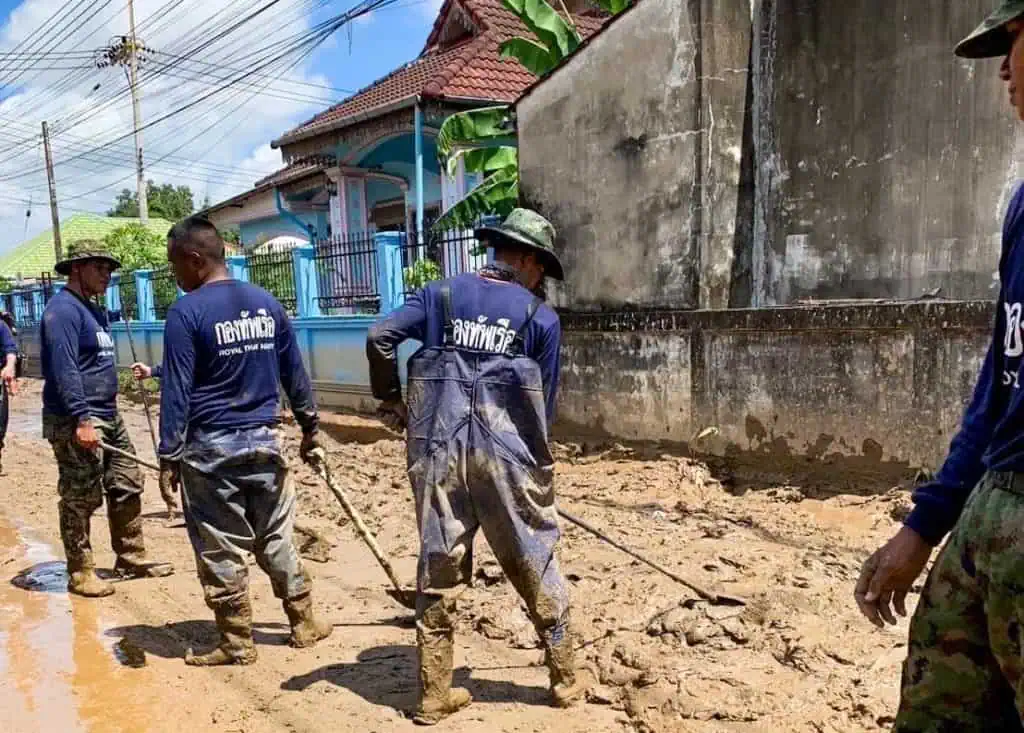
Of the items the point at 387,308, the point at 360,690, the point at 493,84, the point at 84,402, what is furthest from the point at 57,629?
the point at 493,84

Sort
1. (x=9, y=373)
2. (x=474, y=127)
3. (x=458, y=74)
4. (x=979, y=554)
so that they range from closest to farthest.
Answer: (x=979, y=554)
(x=9, y=373)
(x=474, y=127)
(x=458, y=74)

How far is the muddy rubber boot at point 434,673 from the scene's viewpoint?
11.0 feet

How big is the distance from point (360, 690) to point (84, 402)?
2.41 m

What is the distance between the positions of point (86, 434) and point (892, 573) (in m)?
4.35

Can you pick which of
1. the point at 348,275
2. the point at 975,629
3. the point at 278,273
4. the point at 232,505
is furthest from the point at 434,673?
the point at 278,273

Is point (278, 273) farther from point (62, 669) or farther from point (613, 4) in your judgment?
point (62, 669)

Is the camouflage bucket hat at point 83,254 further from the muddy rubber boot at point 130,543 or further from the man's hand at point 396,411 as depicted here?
the man's hand at point 396,411

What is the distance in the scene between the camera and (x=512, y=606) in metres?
4.55

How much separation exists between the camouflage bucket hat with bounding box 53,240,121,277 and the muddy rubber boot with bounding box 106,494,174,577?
1468 millimetres

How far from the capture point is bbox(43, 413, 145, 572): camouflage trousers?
5137 mm

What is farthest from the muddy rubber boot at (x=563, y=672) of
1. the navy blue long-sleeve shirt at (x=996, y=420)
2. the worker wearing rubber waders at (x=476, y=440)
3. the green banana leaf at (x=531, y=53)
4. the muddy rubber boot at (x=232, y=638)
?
the green banana leaf at (x=531, y=53)

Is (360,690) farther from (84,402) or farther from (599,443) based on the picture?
(599,443)

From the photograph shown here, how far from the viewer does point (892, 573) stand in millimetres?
1896

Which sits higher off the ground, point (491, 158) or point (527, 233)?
point (491, 158)
